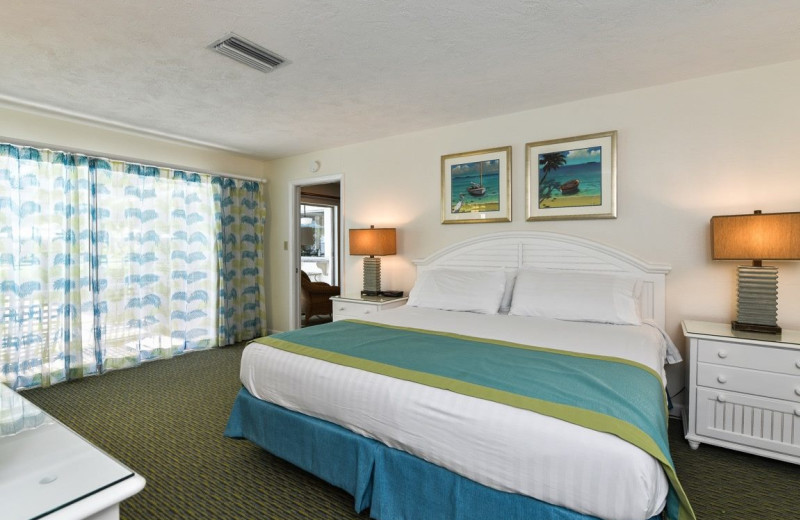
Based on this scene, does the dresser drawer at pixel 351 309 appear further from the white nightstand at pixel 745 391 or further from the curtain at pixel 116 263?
the white nightstand at pixel 745 391

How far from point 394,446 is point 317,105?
2753 millimetres

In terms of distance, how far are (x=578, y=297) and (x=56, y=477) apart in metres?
2.80

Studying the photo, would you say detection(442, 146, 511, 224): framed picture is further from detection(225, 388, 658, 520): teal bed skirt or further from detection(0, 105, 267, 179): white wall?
detection(0, 105, 267, 179): white wall

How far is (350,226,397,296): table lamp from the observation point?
4.11m

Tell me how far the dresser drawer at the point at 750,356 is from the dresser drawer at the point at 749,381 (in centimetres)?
3

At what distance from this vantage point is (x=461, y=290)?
332 cm

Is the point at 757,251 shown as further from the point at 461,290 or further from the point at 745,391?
the point at 461,290

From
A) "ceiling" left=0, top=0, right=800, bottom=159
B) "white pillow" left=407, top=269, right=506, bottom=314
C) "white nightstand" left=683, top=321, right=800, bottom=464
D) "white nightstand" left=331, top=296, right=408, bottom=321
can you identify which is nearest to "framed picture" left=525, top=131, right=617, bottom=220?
"ceiling" left=0, top=0, right=800, bottom=159

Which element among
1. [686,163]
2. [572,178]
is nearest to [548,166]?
[572,178]

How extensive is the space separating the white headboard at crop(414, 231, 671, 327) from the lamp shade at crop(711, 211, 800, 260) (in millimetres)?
441

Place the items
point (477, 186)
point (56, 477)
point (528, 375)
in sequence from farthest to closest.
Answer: point (477, 186) < point (528, 375) < point (56, 477)

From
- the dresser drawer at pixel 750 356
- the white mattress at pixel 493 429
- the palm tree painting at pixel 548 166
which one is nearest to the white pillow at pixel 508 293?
the palm tree painting at pixel 548 166

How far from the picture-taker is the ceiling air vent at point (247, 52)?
91.6 inches

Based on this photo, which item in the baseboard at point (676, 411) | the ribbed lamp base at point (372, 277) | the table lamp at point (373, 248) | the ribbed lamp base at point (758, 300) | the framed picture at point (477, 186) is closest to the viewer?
the ribbed lamp base at point (758, 300)
